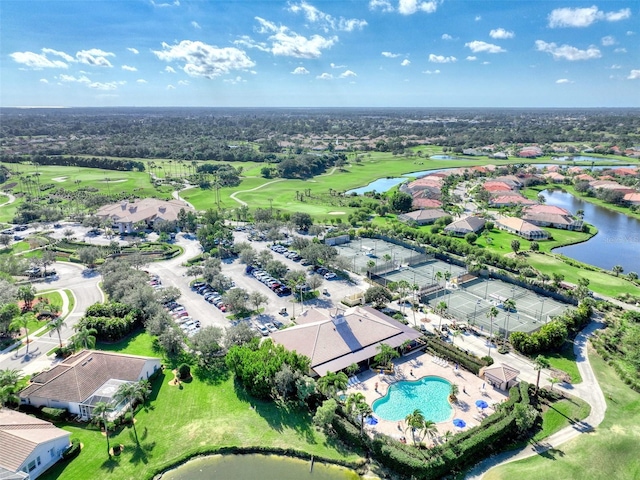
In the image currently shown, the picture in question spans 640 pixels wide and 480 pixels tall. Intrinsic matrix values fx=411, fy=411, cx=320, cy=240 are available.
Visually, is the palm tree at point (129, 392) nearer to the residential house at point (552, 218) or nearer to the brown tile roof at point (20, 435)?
the brown tile roof at point (20, 435)

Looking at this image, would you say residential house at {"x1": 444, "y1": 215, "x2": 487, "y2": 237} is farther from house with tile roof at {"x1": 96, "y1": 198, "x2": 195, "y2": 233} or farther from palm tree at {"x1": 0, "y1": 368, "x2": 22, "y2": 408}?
palm tree at {"x1": 0, "y1": 368, "x2": 22, "y2": 408}

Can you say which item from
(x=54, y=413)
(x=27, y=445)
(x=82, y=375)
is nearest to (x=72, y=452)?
(x=27, y=445)

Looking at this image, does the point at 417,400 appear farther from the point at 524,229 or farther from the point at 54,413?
the point at 524,229

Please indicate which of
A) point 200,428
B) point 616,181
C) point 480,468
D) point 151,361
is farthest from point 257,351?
point 616,181

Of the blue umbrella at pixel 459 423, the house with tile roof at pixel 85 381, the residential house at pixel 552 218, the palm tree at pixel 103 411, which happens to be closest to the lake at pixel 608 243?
the residential house at pixel 552 218

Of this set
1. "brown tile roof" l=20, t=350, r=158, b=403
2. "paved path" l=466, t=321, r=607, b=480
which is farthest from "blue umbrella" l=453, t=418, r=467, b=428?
"brown tile roof" l=20, t=350, r=158, b=403

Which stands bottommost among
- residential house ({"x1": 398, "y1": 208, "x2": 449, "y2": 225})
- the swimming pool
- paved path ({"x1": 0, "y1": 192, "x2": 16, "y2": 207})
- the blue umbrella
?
paved path ({"x1": 0, "y1": 192, "x2": 16, "y2": 207})
